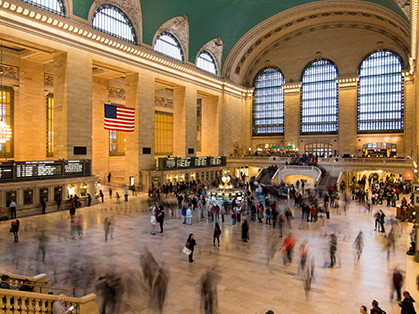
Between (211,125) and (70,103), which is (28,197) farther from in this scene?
(211,125)

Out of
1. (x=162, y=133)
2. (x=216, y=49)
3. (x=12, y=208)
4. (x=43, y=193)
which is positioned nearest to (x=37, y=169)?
(x=43, y=193)

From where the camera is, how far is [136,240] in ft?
38.3

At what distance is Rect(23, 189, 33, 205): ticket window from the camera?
1563 centimetres

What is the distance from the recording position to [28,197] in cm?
1579

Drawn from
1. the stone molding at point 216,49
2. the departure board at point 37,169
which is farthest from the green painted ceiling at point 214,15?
the departure board at point 37,169

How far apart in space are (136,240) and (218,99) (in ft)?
86.9

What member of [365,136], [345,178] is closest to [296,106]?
[365,136]

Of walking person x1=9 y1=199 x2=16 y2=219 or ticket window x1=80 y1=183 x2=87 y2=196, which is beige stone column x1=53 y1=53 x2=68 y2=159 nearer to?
ticket window x1=80 y1=183 x2=87 y2=196

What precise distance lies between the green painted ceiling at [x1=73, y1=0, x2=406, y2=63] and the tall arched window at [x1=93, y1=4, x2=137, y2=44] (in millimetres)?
1291

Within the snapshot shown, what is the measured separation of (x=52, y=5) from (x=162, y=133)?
18.5 metres

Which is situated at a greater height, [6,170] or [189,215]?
[6,170]

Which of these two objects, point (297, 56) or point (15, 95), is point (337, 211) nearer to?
point (15, 95)

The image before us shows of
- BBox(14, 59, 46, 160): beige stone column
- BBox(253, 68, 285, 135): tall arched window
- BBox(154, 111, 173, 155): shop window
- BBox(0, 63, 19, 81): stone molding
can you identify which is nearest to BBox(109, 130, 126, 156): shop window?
Answer: BBox(154, 111, 173, 155): shop window

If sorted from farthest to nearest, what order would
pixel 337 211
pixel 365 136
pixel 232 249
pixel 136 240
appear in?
1. pixel 365 136
2. pixel 337 211
3. pixel 136 240
4. pixel 232 249
